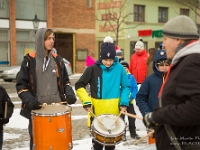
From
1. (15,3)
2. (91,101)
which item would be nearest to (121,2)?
(15,3)

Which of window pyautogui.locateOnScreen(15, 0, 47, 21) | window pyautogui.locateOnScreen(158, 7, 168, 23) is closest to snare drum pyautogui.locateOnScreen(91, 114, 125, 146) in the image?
window pyautogui.locateOnScreen(15, 0, 47, 21)

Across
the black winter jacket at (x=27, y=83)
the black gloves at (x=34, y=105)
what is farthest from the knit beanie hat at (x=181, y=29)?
the black winter jacket at (x=27, y=83)

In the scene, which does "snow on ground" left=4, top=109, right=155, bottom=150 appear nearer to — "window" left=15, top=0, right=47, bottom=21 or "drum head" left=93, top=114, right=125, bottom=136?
"drum head" left=93, top=114, right=125, bottom=136

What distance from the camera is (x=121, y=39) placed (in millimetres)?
34219

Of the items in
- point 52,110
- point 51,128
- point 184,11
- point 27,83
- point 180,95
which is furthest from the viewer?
point 184,11

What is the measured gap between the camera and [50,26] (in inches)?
1070

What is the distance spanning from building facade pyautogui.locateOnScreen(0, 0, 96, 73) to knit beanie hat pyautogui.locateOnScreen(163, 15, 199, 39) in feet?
77.5

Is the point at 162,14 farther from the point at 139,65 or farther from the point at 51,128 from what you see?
the point at 51,128

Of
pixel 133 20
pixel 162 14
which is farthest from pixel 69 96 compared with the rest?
pixel 162 14

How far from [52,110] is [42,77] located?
58cm

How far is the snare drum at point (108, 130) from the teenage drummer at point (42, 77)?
0.54 m

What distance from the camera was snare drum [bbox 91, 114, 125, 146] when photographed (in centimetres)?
461

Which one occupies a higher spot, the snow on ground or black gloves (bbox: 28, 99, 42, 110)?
black gloves (bbox: 28, 99, 42, 110)

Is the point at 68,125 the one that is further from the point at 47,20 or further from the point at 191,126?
the point at 47,20
